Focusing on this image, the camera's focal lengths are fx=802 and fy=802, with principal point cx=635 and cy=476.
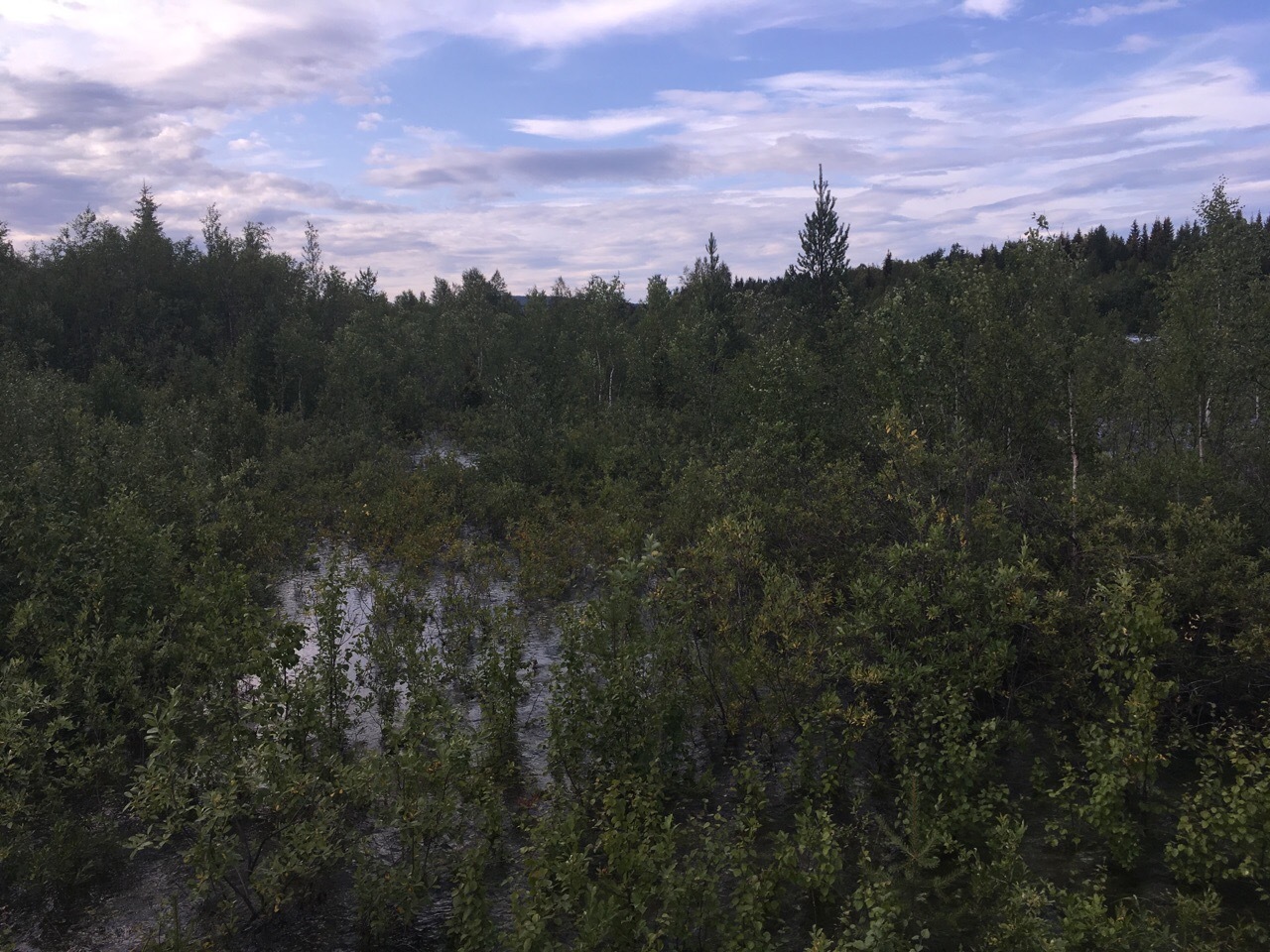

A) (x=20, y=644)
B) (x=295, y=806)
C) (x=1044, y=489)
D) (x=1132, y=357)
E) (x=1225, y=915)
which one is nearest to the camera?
(x=1225, y=915)

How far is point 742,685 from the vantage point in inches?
393

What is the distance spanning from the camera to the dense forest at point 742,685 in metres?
7.05

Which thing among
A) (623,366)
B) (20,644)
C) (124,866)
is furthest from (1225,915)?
(623,366)

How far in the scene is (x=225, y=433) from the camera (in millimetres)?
27047

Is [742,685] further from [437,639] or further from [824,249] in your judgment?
[824,249]

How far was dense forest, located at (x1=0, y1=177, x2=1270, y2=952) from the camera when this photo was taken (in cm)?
705

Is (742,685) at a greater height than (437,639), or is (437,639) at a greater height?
(742,685)

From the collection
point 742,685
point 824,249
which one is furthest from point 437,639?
point 824,249

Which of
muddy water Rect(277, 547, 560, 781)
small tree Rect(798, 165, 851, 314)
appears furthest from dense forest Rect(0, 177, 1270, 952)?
small tree Rect(798, 165, 851, 314)

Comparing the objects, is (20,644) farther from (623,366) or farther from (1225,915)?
(623,366)

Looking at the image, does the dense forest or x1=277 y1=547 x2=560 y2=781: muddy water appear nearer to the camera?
the dense forest

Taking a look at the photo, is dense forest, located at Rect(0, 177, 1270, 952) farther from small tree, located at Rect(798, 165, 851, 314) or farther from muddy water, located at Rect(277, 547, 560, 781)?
small tree, located at Rect(798, 165, 851, 314)

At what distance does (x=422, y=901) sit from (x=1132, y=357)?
103 feet

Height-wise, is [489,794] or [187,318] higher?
[187,318]
